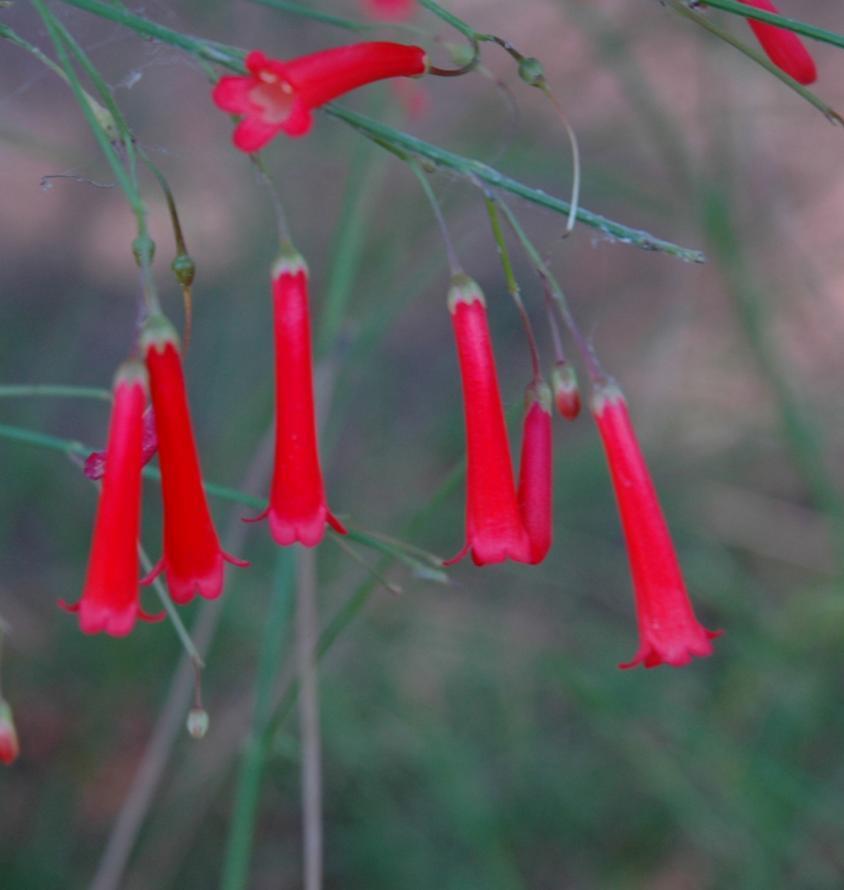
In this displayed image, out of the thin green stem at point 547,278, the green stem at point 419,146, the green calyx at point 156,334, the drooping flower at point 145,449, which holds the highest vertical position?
the green stem at point 419,146

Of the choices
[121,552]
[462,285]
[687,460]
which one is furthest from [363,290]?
[121,552]

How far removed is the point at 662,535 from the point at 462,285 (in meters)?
0.48

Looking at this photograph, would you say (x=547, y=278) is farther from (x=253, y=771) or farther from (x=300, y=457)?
(x=253, y=771)

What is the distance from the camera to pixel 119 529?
1.37 metres

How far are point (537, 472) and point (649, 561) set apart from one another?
0.22 meters

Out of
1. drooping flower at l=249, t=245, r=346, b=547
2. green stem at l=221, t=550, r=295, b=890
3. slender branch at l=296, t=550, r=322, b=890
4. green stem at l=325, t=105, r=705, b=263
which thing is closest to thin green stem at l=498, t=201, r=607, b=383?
green stem at l=325, t=105, r=705, b=263

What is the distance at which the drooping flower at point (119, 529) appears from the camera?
4.50ft

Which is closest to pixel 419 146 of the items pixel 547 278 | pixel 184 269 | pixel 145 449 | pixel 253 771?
pixel 547 278

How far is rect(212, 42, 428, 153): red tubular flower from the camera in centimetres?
131

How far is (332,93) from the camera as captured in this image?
1383 millimetres

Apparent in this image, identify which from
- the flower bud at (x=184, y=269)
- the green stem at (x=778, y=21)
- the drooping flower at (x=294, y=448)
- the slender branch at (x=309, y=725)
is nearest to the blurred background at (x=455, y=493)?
the slender branch at (x=309, y=725)

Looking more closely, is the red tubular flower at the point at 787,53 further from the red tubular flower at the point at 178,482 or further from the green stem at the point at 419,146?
the red tubular flower at the point at 178,482

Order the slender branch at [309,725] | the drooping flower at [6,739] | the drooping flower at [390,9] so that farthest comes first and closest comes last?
the drooping flower at [390,9] < the slender branch at [309,725] < the drooping flower at [6,739]

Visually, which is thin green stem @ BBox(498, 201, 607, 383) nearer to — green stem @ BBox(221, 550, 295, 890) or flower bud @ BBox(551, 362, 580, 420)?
flower bud @ BBox(551, 362, 580, 420)
